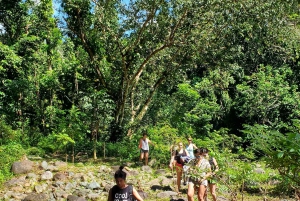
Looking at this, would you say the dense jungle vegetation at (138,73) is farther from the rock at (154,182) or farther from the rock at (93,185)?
the rock at (93,185)

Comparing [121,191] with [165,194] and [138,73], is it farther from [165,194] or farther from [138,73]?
[138,73]

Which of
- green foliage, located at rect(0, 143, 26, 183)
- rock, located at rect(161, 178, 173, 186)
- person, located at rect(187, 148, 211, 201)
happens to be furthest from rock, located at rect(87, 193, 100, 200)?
person, located at rect(187, 148, 211, 201)

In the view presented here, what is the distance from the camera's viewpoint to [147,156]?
12141 millimetres

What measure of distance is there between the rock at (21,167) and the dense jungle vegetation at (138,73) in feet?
1.05

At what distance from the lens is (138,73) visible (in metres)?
14.8

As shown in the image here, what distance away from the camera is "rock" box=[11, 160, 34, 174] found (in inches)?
402

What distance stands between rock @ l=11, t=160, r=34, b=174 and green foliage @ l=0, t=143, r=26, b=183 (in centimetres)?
15

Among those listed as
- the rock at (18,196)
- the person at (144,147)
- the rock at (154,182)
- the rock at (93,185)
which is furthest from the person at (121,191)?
the person at (144,147)

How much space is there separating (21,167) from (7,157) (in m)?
0.62

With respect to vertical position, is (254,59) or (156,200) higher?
(254,59)

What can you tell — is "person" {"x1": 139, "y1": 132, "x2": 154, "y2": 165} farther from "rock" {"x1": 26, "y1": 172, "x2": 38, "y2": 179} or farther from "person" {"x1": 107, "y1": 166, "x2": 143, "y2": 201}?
"person" {"x1": 107, "y1": 166, "x2": 143, "y2": 201}

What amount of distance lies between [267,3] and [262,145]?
10905 mm

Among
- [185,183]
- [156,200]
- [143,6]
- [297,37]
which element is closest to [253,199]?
[185,183]

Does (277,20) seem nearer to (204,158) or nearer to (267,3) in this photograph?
(267,3)
